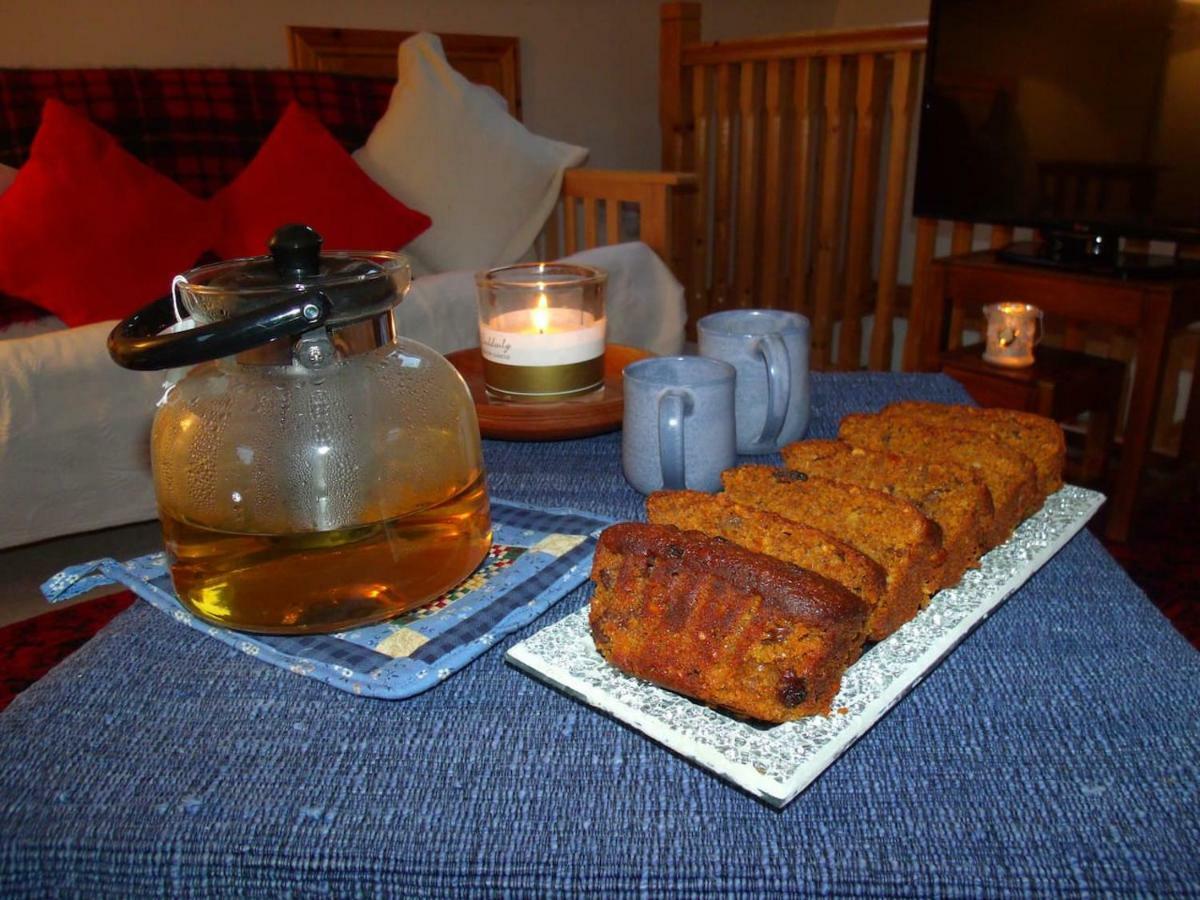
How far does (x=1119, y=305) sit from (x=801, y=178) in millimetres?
1206

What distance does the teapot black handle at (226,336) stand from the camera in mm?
452

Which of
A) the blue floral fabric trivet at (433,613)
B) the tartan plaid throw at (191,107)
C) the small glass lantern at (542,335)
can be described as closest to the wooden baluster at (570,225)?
the tartan plaid throw at (191,107)

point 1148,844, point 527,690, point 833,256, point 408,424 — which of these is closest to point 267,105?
point 833,256

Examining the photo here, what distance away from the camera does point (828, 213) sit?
277 centimetres

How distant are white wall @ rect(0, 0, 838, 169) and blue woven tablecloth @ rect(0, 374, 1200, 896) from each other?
7.19 feet

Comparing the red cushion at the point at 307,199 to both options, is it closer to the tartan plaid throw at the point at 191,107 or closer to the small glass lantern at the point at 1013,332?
the tartan plaid throw at the point at 191,107

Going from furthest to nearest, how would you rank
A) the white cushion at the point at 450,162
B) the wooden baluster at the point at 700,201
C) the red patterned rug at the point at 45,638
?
the wooden baluster at the point at 700,201, the white cushion at the point at 450,162, the red patterned rug at the point at 45,638

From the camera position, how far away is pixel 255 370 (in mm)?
549

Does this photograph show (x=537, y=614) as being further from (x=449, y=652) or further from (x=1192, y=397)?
(x=1192, y=397)

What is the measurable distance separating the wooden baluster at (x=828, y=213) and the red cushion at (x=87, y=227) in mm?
1819

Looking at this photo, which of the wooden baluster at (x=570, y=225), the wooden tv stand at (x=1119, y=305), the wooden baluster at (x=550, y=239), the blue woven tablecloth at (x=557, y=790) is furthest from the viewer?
the wooden baluster at (x=550, y=239)

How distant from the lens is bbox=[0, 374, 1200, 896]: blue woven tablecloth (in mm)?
391

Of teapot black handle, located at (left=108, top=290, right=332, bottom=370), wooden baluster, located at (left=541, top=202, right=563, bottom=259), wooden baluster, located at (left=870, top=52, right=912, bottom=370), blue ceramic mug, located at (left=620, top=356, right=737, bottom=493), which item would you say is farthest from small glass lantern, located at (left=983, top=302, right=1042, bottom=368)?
teapot black handle, located at (left=108, top=290, right=332, bottom=370)

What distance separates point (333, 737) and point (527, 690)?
107 millimetres
